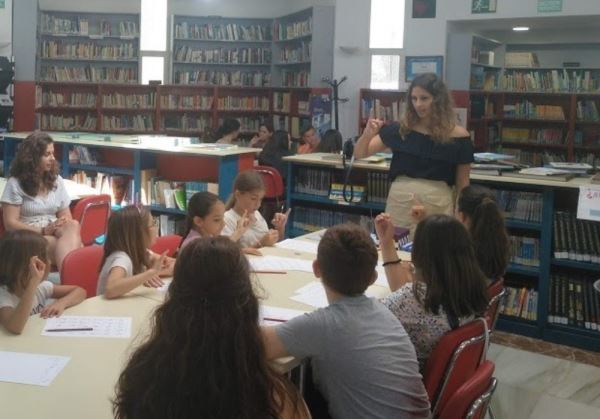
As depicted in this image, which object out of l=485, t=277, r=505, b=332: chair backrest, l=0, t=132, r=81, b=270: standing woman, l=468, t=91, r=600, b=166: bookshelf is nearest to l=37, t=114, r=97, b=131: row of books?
l=468, t=91, r=600, b=166: bookshelf

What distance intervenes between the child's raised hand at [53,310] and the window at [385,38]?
718 centimetres

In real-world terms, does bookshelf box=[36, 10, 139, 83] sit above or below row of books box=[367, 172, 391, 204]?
above

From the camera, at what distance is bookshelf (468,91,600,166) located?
9.61 meters

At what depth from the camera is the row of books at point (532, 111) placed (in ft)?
32.3

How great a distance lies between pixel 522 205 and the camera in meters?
4.57

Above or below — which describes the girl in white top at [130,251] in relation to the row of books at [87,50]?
below

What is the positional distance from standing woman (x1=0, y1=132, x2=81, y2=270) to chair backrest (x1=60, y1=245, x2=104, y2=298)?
1.25 meters

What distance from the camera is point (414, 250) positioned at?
2221 millimetres

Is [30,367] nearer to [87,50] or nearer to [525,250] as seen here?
[525,250]

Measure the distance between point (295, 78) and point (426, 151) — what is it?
726cm

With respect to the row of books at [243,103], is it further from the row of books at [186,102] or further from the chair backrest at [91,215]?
the chair backrest at [91,215]

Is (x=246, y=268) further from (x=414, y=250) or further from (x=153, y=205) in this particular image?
(x=153, y=205)

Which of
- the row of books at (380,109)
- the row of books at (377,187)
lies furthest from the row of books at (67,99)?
the row of books at (377,187)

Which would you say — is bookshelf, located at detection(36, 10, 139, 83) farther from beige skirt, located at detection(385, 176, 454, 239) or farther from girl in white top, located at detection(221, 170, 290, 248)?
beige skirt, located at detection(385, 176, 454, 239)
